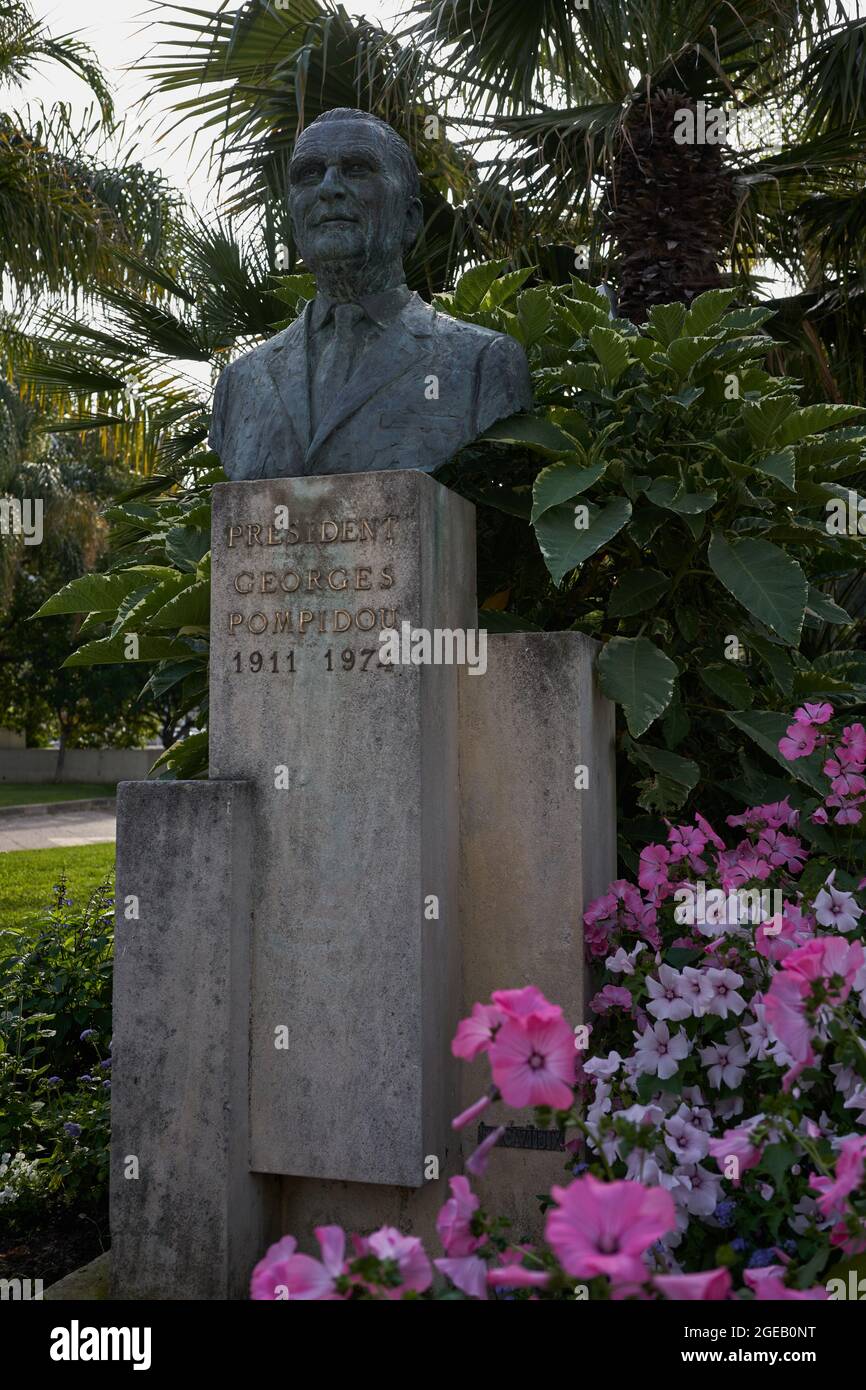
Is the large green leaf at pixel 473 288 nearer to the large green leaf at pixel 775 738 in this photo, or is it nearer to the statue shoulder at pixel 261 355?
the statue shoulder at pixel 261 355

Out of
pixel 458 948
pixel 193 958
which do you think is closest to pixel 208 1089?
pixel 193 958

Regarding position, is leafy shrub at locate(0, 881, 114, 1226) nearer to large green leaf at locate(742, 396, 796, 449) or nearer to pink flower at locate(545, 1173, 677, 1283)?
pink flower at locate(545, 1173, 677, 1283)

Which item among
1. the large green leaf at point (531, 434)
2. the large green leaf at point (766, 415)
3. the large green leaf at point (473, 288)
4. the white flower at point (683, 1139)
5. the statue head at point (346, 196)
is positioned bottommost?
the white flower at point (683, 1139)

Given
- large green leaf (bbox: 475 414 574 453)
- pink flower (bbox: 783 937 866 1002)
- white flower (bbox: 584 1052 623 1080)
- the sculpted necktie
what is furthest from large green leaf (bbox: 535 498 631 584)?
pink flower (bbox: 783 937 866 1002)

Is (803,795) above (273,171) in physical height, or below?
below

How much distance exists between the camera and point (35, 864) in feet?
42.1

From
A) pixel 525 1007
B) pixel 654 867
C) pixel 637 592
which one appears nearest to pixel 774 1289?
pixel 525 1007

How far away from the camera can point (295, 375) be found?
139 inches

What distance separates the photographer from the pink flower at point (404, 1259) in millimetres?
1565

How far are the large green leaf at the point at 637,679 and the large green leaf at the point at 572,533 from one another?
0.95 feet

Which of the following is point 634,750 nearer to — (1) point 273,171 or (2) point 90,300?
(1) point 273,171

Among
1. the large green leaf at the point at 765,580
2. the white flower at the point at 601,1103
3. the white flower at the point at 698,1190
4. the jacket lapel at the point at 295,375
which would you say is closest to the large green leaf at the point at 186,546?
the jacket lapel at the point at 295,375

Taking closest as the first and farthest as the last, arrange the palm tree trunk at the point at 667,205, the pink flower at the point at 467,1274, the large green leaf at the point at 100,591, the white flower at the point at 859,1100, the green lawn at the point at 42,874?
1. the pink flower at the point at 467,1274
2. the white flower at the point at 859,1100
3. the large green leaf at the point at 100,591
4. the palm tree trunk at the point at 667,205
5. the green lawn at the point at 42,874

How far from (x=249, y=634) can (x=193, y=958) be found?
0.83 m
